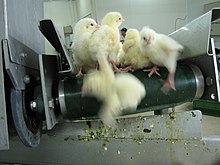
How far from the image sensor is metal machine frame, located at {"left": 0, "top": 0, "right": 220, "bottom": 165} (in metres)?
0.53

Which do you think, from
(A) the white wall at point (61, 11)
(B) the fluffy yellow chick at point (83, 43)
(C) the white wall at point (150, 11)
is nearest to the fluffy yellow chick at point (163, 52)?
(B) the fluffy yellow chick at point (83, 43)

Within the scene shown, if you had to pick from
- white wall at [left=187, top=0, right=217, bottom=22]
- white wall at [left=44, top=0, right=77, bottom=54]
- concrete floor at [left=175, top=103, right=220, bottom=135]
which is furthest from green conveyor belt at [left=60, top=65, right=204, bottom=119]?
white wall at [left=44, top=0, right=77, bottom=54]

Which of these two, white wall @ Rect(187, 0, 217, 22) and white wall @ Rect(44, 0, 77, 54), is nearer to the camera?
white wall @ Rect(187, 0, 217, 22)

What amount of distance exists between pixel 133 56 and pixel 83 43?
0.17 meters

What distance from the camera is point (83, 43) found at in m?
0.66

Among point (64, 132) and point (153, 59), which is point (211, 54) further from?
point (64, 132)

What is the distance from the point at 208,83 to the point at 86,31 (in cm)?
42

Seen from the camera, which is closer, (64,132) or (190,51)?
(190,51)

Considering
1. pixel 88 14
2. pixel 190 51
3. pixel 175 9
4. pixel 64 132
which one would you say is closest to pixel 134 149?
pixel 64 132

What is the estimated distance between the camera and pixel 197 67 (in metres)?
0.58

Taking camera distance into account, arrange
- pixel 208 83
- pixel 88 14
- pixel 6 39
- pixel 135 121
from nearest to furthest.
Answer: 1. pixel 6 39
2. pixel 208 83
3. pixel 135 121
4. pixel 88 14

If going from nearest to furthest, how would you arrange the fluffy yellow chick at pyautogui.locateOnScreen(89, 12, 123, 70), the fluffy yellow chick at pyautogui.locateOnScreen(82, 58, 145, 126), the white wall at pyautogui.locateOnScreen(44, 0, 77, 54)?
the fluffy yellow chick at pyautogui.locateOnScreen(82, 58, 145, 126) → the fluffy yellow chick at pyautogui.locateOnScreen(89, 12, 123, 70) → the white wall at pyautogui.locateOnScreen(44, 0, 77, 54)

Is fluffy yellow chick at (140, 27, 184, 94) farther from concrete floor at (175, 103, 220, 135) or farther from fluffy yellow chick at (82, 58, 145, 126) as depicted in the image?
concrete floor at (175, 103, 220, 135)

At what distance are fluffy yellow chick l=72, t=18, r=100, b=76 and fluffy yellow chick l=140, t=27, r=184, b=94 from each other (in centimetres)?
17
